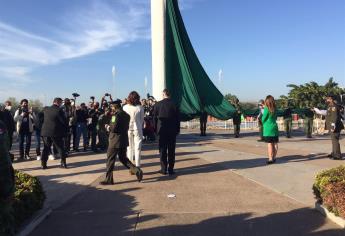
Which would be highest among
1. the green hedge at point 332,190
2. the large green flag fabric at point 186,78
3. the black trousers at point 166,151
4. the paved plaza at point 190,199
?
the large green flag fabric at point 186,78

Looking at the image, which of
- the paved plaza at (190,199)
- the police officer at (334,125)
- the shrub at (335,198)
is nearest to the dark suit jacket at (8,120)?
the paved plaza at (190,199)

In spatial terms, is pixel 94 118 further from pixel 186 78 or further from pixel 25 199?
pixel 25 199

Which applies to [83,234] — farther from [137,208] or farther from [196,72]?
[196,72]

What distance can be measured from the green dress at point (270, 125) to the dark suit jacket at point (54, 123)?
4894 mm

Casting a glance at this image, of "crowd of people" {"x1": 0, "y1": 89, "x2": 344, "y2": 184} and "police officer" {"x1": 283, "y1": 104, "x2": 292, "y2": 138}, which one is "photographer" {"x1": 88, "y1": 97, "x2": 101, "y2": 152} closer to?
"crowd of people" {"x1": 0, "y1": 89, "x2": 344, "y2": 184}

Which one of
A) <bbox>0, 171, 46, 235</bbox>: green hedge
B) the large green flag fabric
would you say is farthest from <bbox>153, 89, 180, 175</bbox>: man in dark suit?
the large green flag fabric

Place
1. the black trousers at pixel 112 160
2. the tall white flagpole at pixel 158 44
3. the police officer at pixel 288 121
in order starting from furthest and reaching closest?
the police officer at pixel 288 121 → the tall white flagpole at pixel 158 44 → the black trousers at pixel 112 160

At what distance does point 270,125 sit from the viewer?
1043cm

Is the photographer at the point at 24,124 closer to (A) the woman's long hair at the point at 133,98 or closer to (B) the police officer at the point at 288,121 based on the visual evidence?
(A) the woman's long hair at the point at 133,98

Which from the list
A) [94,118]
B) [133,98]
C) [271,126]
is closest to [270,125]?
[271,126]

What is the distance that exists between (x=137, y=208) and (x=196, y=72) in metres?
13.6

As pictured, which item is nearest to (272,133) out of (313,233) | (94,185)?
(94,185)

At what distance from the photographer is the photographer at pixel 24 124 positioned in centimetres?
1172

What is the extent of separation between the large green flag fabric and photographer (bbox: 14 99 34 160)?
7385 millimetres
